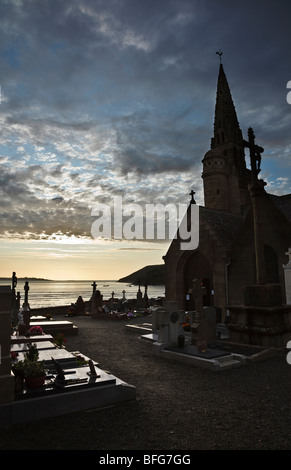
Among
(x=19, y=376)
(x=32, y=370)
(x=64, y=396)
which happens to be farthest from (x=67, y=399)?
(x=19, y=376)

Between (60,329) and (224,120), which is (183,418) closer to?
(60,329)

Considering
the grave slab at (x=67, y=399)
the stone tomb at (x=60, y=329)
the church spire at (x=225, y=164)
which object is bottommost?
the stone tomb at (x=60, y=329)

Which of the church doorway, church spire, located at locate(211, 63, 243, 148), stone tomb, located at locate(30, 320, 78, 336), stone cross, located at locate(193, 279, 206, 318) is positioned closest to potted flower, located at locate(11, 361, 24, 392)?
stone cross, located at locate(193, 279, 206, 318)

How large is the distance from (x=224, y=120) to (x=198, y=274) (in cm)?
2590

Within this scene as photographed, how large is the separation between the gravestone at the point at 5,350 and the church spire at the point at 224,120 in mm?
36880

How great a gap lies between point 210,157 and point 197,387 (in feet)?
88.5

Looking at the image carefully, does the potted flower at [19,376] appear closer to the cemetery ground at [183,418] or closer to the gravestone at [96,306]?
the cemetery ground at [183,418]

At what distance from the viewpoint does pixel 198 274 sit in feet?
68.4

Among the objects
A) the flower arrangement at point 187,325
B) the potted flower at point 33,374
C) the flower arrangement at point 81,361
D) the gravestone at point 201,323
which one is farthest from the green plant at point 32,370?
the flower arrangement at point 187,325

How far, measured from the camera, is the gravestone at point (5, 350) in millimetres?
5785

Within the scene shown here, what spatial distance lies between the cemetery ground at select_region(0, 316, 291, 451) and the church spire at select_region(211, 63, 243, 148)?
111ft
